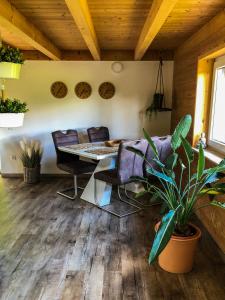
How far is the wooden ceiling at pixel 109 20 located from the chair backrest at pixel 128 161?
3.85 feet

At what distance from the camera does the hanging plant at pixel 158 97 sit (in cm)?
443

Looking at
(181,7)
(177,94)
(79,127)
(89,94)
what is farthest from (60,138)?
(181,7)

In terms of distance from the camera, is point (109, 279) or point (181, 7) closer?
point (109, 279)

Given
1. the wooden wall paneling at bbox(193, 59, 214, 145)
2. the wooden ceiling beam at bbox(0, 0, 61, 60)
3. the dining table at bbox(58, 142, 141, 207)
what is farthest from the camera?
the dining table at bbox(58, 142, 141, 207)

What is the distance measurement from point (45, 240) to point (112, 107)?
2.70 metres

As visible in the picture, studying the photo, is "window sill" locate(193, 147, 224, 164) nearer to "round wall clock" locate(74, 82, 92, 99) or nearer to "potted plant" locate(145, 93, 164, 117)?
"potted plant" locate(145, 93, 164, 117)

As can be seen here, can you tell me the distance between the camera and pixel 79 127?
4695 mm

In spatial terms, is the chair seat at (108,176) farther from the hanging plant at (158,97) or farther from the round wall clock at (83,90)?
the round wall clock at (83,90)

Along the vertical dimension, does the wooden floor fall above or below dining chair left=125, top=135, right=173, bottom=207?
below

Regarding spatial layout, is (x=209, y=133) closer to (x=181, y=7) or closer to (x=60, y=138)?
(x=181, y=7)

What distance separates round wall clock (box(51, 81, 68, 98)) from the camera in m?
4.55

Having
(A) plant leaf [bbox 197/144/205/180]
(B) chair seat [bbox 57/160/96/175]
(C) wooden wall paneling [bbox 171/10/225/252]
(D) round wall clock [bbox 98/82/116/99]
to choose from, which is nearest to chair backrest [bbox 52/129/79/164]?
(B) chair seat [bbox 57/160/96/175]

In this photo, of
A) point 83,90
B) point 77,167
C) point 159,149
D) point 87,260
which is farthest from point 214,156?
point 83,90

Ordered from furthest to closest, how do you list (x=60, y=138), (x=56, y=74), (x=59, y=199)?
1. (x=56, y=74)
2. (x=60, y=138)
3. (x=59, y=199)
